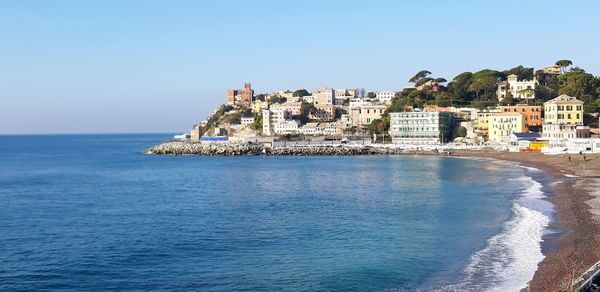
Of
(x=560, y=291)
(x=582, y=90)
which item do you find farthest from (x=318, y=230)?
(x=582, y=90)

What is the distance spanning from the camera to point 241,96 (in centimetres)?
15250

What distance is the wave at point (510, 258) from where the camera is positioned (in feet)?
49.8

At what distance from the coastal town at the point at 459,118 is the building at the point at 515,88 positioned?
0.15 metres

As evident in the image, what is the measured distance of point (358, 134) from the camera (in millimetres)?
99812

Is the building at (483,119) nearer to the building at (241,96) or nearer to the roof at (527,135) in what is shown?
the roof at (527,135)

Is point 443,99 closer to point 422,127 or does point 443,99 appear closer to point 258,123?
point 422,127

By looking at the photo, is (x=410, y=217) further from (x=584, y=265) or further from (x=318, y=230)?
(x=584, y=265)

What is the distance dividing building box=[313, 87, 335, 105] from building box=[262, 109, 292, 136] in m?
19.0

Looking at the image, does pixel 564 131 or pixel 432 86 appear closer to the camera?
pixel 564 131

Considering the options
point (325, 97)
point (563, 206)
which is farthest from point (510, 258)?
point (325, 97)

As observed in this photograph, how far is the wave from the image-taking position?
15.2 m

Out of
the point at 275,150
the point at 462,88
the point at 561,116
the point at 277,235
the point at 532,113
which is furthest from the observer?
the point at 462,88

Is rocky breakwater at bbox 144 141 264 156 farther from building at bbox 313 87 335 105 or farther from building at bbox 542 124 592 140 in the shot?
building at bbox 313 87 335 105

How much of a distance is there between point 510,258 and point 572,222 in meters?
6.79
